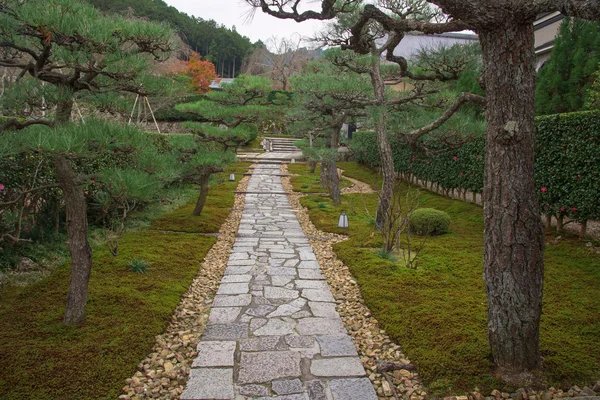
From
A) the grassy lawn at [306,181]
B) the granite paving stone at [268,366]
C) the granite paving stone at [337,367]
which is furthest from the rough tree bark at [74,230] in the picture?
the grassy lawn at [306,181]

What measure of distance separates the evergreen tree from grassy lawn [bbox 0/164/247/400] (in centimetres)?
919

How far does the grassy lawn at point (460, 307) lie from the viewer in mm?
2682

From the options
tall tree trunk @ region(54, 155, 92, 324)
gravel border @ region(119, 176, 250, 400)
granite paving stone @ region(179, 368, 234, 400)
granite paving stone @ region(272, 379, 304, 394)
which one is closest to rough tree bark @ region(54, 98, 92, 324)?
tall tree trunk @ region(54, 155, 92, 324)

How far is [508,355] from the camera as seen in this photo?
2568 millimetres

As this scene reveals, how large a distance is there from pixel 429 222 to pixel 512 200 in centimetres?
466

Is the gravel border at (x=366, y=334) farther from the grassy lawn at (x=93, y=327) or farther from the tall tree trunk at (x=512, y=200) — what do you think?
the grassy lawn at (x=93, y=327)

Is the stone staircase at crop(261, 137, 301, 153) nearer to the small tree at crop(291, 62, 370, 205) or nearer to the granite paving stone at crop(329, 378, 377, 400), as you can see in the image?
the small tree at crop(291, 62, 370, 205)

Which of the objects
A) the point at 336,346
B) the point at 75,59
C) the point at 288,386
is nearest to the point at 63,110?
the point at 75,59

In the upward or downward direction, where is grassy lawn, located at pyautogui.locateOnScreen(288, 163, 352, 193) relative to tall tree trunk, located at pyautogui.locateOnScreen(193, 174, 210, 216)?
downward

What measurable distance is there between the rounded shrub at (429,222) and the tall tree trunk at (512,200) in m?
4.44

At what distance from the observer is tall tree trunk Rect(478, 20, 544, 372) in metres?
2.33

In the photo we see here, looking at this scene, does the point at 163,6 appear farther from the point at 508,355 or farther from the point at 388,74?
the point at 508,355

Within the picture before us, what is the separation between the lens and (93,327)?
10.3 feet

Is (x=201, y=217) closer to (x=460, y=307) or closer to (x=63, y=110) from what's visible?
(x=63, y=110)
